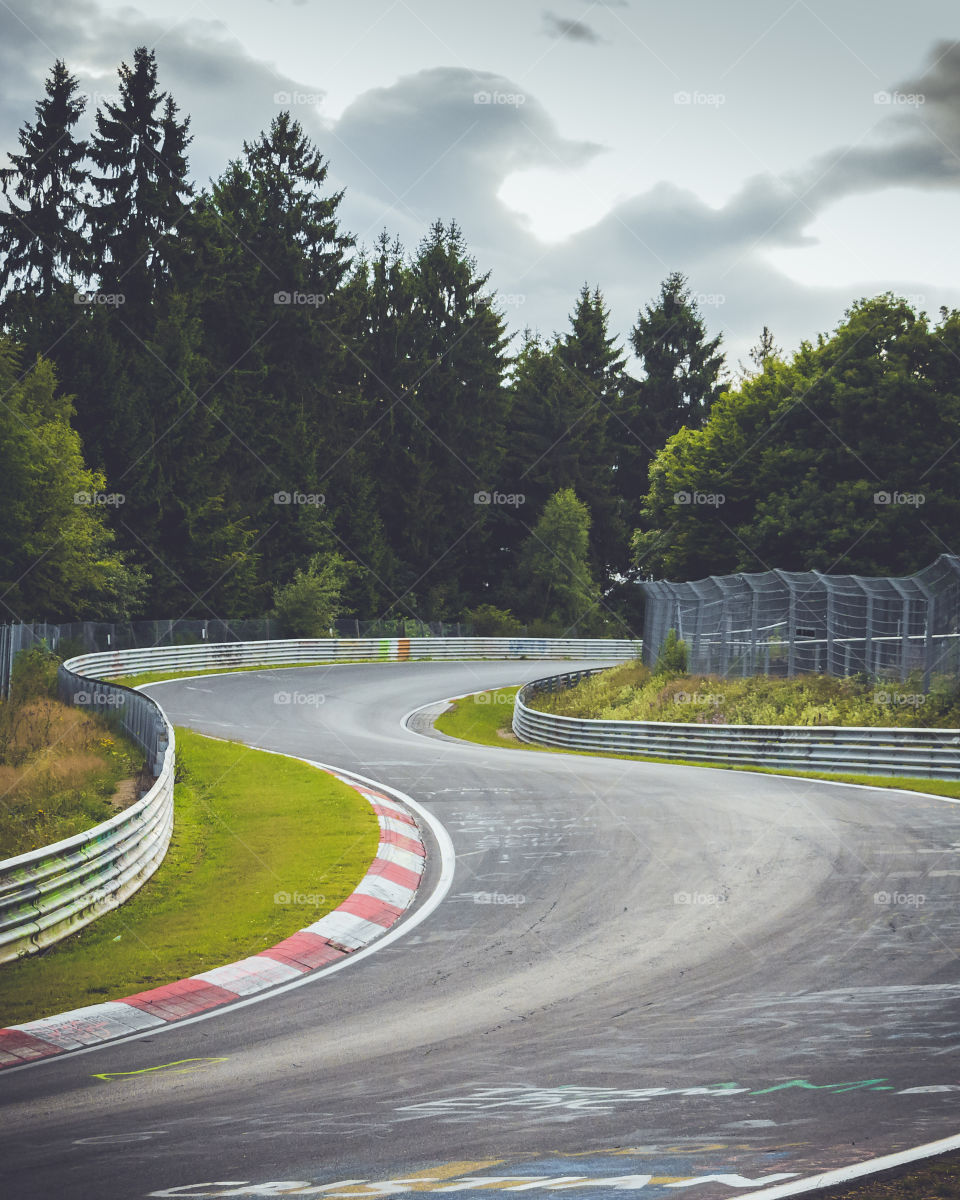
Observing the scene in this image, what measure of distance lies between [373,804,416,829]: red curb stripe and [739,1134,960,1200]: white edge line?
1131cm

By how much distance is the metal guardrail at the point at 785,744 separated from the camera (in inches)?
804

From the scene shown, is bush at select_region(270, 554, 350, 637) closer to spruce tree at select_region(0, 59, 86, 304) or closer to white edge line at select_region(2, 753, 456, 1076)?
spruce tree at select_region(0, 59, 86, 304)

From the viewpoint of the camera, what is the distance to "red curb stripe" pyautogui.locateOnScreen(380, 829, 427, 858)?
14.8m

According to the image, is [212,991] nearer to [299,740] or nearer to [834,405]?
[299,740]

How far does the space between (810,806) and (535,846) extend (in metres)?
4.53

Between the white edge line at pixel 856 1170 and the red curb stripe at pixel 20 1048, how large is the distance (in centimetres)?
493

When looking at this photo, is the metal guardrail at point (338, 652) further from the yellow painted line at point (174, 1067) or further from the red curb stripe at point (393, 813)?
the yellow painted line at point (174, 1067)

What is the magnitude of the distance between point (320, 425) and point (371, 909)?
198ft

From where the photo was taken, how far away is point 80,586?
47.2 meters

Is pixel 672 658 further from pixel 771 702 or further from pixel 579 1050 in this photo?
pixel 579 1050

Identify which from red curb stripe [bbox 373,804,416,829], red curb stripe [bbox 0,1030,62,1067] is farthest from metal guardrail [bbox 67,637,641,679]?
red curb stripe [bbox 0,1030,62,1067]

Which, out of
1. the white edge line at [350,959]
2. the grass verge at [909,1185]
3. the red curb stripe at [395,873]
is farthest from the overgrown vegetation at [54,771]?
the grass verge at [909,1185]

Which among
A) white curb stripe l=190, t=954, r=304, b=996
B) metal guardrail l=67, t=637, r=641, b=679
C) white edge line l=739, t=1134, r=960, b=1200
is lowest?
white curb stripe l=190, t=954, r=304, b=996

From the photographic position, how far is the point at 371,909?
11.9m
